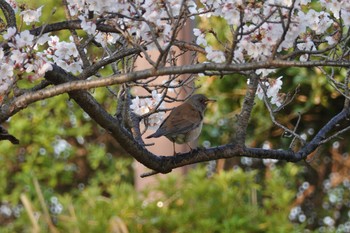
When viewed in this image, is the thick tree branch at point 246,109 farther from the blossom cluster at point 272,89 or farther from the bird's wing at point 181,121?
the bird's wing at point 181,121

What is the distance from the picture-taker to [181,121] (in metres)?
5.06

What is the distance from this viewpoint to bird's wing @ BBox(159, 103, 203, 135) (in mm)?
4970

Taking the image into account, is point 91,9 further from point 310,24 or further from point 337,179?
point 337,179

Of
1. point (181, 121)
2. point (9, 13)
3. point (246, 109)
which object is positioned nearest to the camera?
point (9, 13)

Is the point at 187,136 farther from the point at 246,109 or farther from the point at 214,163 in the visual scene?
the point at 214,163

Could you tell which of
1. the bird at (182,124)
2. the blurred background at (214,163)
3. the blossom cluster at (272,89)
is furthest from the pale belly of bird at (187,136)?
the blurred background at (214,163)

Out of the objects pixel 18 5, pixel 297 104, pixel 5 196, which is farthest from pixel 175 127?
pixel 5 196

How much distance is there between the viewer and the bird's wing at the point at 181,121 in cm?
497

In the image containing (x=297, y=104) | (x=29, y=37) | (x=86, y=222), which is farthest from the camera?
(x=297, y=104)

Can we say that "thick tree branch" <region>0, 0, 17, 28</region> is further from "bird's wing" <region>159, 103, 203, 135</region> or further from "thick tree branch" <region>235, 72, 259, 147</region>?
"bird's wing" <region>159, 103, 203, 135</region>

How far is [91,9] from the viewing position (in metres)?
3.08

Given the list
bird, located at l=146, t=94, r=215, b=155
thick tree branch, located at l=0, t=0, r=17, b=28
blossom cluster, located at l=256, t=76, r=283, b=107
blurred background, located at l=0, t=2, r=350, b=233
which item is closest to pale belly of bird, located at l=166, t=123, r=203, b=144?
bird, located at l=146, t=94, r=215, b=155

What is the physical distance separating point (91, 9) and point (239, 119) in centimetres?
105

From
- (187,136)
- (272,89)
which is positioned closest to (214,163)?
(187,136)
